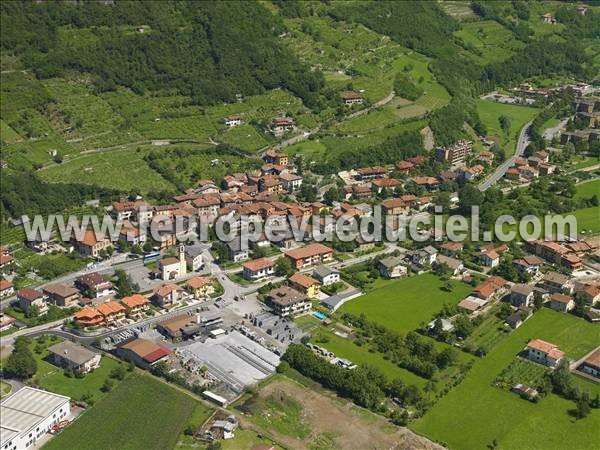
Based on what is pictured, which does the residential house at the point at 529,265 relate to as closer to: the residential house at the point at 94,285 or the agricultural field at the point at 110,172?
the residential house at the point at 94,285

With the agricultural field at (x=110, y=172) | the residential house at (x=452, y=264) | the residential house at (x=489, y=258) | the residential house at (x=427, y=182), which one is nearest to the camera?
the residential house at (x=452, y=264)

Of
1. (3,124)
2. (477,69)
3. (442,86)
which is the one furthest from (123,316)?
(477,69)

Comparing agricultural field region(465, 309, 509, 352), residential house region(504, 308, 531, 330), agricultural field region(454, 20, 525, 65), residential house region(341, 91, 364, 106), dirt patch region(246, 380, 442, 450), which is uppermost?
agricultural field region(454, 20, 525, 65)

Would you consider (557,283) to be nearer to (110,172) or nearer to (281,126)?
(281,126)

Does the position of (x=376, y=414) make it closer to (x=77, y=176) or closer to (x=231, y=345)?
(x=231, y=345)

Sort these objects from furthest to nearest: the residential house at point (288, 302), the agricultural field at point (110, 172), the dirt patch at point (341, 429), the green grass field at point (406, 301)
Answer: the agricultural field at point (110, 172) < the residential house at point (288, 302) < the green grass field at point (406, 301) < the dirt patch at point (341, 429)

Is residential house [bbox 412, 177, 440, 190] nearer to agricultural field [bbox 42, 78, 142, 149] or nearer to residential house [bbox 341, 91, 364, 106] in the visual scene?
residential house [bbox 341, 91, 364, 106]

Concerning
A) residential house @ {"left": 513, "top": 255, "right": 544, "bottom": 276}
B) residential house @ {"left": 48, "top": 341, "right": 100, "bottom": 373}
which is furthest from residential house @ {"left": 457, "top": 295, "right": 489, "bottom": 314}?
residential house @ {"left": 48, "top": 341, "right": 100, "bottom": 373}

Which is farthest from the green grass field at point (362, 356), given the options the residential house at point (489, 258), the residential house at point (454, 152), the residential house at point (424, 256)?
the residential house at point (454, 152)
